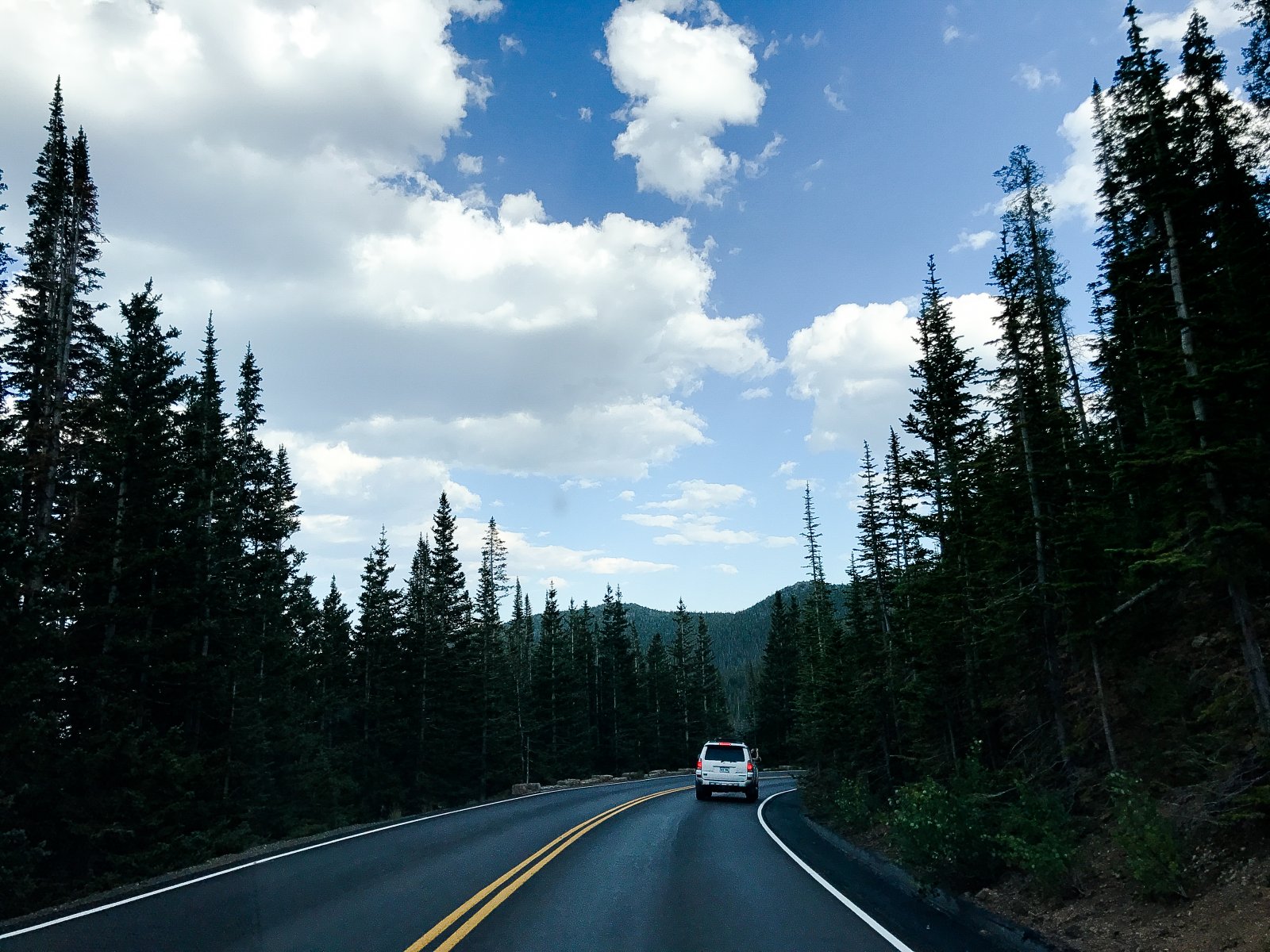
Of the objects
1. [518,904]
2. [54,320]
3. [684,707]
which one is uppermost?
[54,320]

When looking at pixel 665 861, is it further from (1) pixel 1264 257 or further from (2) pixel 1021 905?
(1) pixel 1264 257

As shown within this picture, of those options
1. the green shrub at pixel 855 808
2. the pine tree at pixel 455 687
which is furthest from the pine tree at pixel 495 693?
the green shrub at pixel 855 808

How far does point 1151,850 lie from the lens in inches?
308

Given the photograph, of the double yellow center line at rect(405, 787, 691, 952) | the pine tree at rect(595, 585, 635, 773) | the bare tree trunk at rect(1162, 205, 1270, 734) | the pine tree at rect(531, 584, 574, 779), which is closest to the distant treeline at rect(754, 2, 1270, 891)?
the bare tree trunk at rect(1162, 205, 1270, 734)

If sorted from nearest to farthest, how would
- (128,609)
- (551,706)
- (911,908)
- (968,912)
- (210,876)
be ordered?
(968,912)
(911,908)
(210,876)
(128,609)
(551,706)

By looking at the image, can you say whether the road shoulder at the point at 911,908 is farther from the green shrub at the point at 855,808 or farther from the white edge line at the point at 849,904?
the green shrub at the point at 855,808

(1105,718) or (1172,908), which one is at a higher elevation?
(1105,718)

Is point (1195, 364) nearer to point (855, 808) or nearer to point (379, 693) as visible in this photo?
point (855, 808)

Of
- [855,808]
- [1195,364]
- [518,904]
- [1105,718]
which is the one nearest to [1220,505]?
[1195,364]

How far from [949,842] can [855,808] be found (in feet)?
30.4

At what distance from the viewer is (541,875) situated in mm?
10695

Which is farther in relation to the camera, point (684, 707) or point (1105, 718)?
point (684, 707)

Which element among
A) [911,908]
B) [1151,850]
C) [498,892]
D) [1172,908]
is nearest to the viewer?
[1172,908]

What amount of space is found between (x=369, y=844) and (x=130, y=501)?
1466 cm
